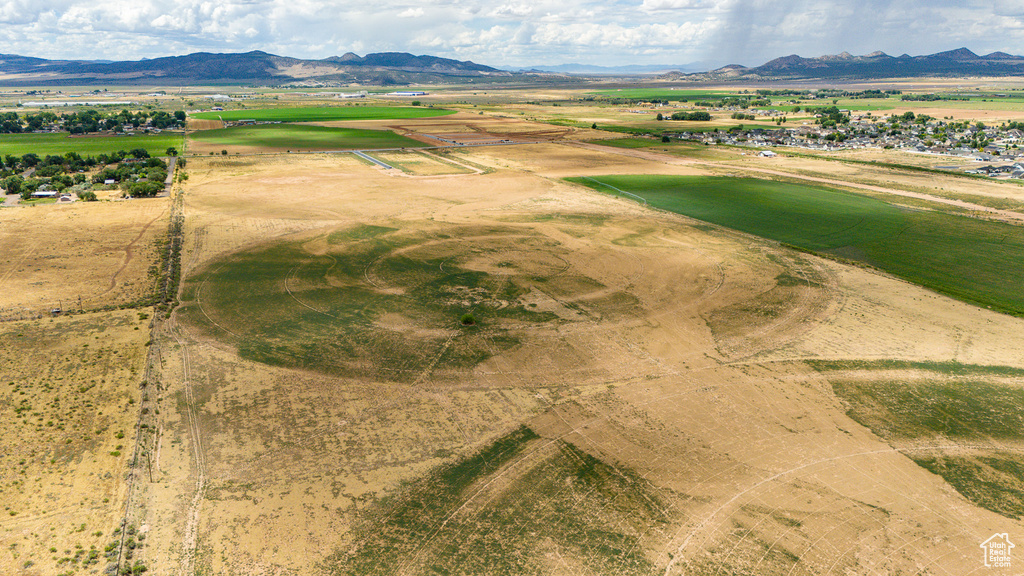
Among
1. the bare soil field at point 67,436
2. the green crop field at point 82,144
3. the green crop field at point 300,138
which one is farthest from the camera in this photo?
the green crop field at point 300,138

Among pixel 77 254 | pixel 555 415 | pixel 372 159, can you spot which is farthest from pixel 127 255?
pixel 372 159

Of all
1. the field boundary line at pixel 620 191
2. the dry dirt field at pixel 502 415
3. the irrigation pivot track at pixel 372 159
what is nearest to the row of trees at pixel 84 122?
the irrigation pivot track at pixel 372 159

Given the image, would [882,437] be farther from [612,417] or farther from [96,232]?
[96,232]

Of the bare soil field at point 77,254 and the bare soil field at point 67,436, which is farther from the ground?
the bare soil field at point 77,254

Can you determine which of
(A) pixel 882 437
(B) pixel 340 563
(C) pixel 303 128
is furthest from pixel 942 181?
(C) pixel 303 128

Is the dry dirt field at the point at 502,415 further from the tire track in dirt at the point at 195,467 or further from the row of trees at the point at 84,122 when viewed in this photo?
the row of trees at the point at 84,122

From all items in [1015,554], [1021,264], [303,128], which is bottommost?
[1015,554]

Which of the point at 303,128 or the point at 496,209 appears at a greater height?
the point at 303,128

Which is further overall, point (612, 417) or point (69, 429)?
point (612, 417)
